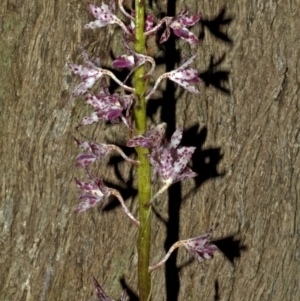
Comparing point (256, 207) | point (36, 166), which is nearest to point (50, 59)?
point (36, 166)

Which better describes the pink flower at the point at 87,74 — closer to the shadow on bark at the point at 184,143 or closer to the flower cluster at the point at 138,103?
the flower cluster at the point at 138,103

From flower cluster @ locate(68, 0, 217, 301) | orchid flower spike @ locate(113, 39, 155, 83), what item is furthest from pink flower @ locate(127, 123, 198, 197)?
orchid flower spike @ locate(113, 39, 155, 83)

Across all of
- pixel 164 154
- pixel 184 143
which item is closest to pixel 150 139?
pixel 164 154

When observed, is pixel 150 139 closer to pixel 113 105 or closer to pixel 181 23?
pixel 113 105

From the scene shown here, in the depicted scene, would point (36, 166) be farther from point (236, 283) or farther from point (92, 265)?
point (236, 283)

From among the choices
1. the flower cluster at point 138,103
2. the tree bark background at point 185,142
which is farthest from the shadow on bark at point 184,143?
the flower cluster at point 138,103

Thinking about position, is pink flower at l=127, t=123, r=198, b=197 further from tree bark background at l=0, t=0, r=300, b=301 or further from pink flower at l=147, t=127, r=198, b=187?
tree bark background at l=0, t=0, r=300, b=301
